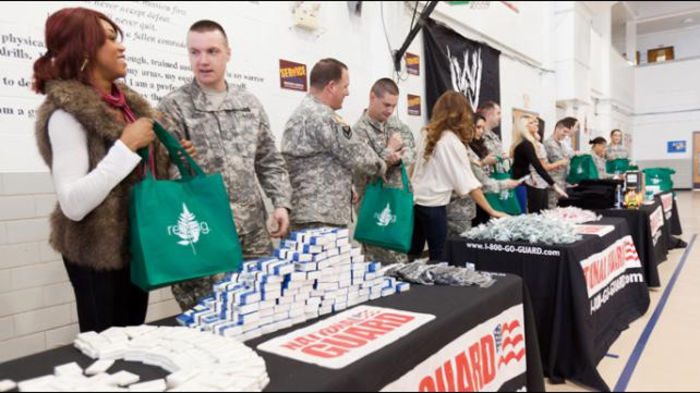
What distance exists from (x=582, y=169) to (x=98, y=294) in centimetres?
488

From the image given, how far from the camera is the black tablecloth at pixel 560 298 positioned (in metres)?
1.82

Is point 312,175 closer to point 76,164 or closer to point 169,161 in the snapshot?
point 169,161

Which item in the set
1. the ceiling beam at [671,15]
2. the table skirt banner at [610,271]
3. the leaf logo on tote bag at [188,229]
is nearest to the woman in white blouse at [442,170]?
the table skirt banner at [610,271]

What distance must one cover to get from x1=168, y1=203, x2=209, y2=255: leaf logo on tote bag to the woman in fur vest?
0.18 meters

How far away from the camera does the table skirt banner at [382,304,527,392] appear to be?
3.30ft

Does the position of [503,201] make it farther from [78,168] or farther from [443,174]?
[78,168]

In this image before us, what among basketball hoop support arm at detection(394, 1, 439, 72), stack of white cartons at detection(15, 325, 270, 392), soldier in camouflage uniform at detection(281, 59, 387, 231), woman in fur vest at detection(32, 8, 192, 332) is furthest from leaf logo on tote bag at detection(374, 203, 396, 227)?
basketball hoop support arm at detection(394, 1, 439, 72)

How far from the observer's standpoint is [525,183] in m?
4.17

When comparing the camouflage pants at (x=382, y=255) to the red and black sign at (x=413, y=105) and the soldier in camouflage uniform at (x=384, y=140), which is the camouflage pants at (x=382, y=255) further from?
the red and black sign at (x=413, y=105)

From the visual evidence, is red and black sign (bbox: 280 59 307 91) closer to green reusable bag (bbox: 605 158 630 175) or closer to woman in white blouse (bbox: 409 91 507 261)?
woman in white blouse (bbox: 409 91 507 261)

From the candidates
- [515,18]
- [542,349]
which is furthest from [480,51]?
[542,349]

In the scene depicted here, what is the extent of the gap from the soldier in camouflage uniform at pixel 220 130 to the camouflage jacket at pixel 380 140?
3.29 ft

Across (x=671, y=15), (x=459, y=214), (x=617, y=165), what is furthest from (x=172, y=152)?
(x=617, y=165)

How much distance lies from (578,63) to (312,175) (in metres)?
7.69
